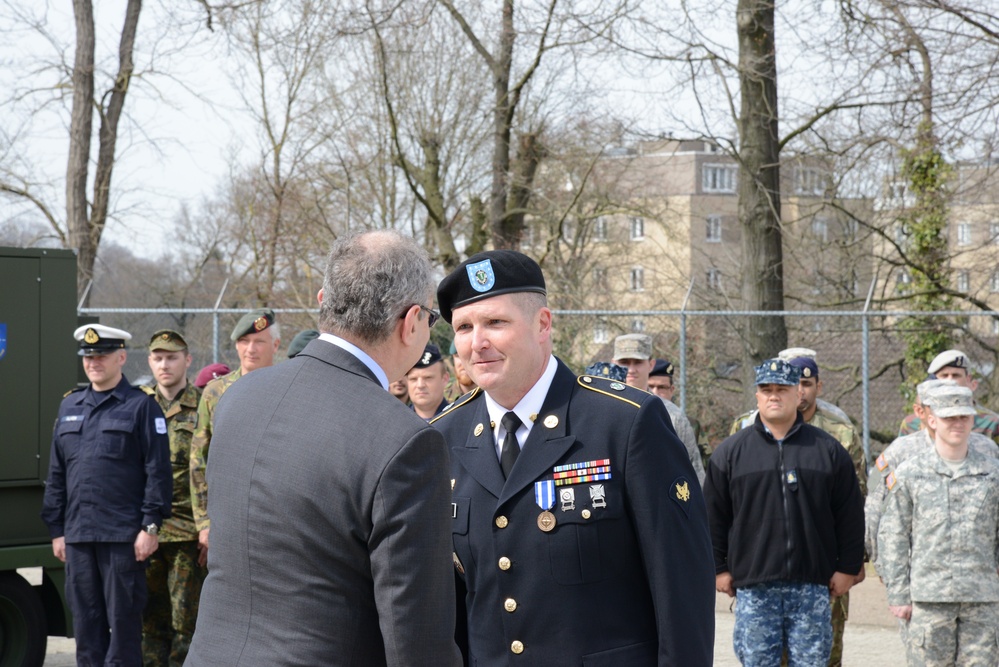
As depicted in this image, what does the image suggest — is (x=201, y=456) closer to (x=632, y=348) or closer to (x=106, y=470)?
(x=106, y=470)

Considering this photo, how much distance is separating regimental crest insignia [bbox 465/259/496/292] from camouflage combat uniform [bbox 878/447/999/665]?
3668 millimetres

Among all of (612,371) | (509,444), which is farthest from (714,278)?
(509,444)

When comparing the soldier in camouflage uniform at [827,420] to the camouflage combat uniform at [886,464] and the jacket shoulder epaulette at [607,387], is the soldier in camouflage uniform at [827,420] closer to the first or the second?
the camouflage combat uniform at [886,464]

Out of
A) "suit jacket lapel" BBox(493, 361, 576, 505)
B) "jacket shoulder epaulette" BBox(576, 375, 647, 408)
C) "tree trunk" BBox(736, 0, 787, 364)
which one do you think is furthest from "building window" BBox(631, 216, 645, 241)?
"suit jacket lapel" BBox(493, 361, 576, 505)

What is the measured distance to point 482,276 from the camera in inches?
122

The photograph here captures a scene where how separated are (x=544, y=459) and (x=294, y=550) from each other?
3.09ft

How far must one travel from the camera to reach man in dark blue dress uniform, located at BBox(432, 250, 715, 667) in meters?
2.89

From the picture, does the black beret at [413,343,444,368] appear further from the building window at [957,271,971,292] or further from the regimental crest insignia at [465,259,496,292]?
the building window at [957,271,971,292]

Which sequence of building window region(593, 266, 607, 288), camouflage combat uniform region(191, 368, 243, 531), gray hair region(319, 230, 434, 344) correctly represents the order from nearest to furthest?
gray hair region(319, 230, 434, 344)
camouflage combat uniform region(191, 368, 243, 531)
building window region(593, 266, 607, 288)

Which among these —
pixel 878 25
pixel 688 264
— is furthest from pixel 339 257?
pixel 688 264

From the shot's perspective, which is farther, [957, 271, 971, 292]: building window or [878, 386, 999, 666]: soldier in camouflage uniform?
[957, 271, 971, 292]: building window

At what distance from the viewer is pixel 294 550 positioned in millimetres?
2287

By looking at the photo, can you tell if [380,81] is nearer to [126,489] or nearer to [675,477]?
[126,489]

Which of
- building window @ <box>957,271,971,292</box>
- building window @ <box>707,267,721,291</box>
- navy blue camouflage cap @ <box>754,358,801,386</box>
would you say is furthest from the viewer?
building window @ <box>707,267,721,291</box>
